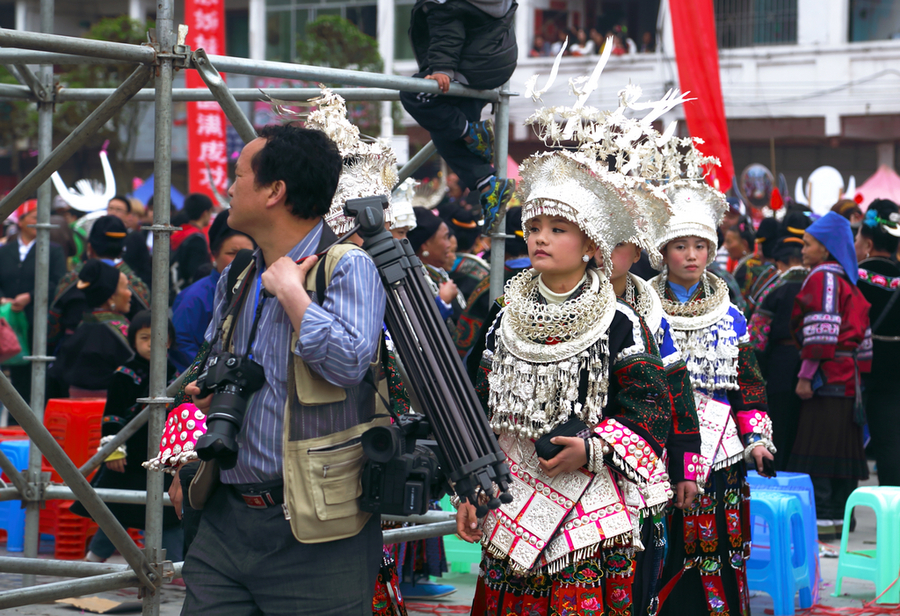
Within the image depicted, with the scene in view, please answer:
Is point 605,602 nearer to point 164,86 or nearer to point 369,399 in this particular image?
point 369,399

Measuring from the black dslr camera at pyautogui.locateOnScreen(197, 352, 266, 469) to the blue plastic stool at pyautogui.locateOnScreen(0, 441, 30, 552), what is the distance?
4.30 metres

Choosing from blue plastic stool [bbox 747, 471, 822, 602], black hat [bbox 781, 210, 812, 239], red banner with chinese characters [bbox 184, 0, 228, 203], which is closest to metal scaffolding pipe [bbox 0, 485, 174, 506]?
blue plastic stool [bbox 747, 471, 822, 602]

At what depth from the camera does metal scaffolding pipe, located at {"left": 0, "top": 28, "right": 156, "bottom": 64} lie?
3258 mm

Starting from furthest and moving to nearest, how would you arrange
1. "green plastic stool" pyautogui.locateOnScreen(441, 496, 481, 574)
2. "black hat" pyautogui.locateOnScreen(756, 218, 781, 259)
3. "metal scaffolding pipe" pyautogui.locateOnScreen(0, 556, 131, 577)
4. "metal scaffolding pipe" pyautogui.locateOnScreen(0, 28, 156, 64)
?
"black hat" pyautogui.locateOnScreen(756, 218, 781, 259)
"green plastic stool" pyautogui.locateOnScreen(441, 496, 481, 574)
"metal scaffolding pipe" pyautogui.locateOnScreen(0, 556, 131, 577)
"metal scaffolding pipe" pyautogui.locateOnScreen(0, 28, 156, 64)

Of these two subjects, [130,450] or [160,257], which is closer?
[160,257]

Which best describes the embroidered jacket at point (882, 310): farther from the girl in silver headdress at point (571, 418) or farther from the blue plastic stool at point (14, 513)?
the blue plastic stool at point (14, 513)

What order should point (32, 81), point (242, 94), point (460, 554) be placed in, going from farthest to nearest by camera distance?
point (460, 554), point (32, 81), point (242, 94)

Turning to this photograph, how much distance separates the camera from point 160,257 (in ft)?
12.2

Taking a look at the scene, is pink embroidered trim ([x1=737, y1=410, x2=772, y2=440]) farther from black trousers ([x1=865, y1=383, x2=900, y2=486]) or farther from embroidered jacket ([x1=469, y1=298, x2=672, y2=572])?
black trousers ([x1=865, y1=383, x2=900, y2=486])

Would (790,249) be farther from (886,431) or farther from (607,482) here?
(607,482)

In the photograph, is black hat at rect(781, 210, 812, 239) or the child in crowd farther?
black hat at rect(781, 210, 812, 239)

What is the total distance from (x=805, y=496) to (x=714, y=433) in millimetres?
1699

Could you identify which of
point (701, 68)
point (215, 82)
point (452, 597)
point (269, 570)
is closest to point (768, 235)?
point (701, 68)

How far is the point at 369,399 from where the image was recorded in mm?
2789
